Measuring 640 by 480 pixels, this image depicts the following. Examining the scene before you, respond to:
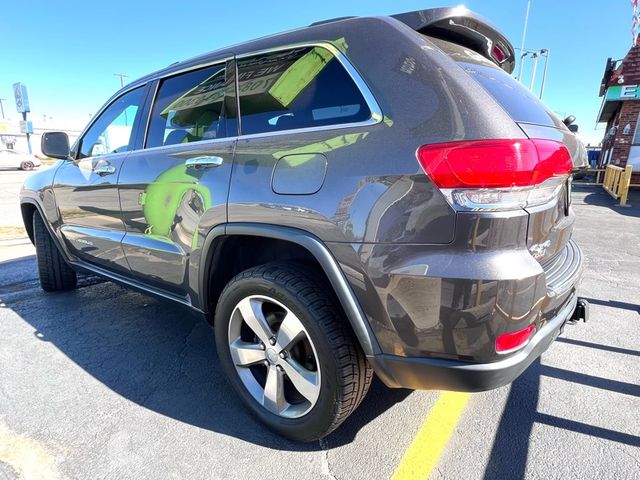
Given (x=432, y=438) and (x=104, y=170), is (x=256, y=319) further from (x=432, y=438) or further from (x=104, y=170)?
(x=104, y=170)

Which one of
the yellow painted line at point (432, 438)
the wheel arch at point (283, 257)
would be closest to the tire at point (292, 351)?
the wheel arch at point (283, 257)

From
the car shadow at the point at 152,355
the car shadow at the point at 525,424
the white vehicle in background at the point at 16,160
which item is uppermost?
the car shadow at the point at 525,424

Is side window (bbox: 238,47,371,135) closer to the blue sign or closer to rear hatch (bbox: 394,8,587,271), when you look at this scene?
rear hatch (bbox: 394,8,587,271)

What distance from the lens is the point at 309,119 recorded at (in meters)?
1.79

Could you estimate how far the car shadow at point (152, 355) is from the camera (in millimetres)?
2115

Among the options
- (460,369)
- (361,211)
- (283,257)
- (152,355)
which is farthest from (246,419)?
Answer: (361,211)

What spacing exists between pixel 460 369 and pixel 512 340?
0.21 meters

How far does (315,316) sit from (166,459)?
1010 millimetres

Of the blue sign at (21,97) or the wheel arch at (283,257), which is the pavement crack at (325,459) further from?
the blue sign at (21,97)

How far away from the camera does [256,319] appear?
1.95 metres

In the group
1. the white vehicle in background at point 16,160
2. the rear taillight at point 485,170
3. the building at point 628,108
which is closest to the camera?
Answer: the rear taillight at point 485,170

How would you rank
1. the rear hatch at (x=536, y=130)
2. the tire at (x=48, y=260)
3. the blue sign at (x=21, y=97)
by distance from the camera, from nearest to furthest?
the rear hatch at (x=536, y=130) → the tire at (x=48, y=260) → the blue sign at (x=21, y=97)

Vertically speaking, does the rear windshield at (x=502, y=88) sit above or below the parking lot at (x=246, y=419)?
above

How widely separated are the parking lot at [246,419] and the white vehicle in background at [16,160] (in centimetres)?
3133
